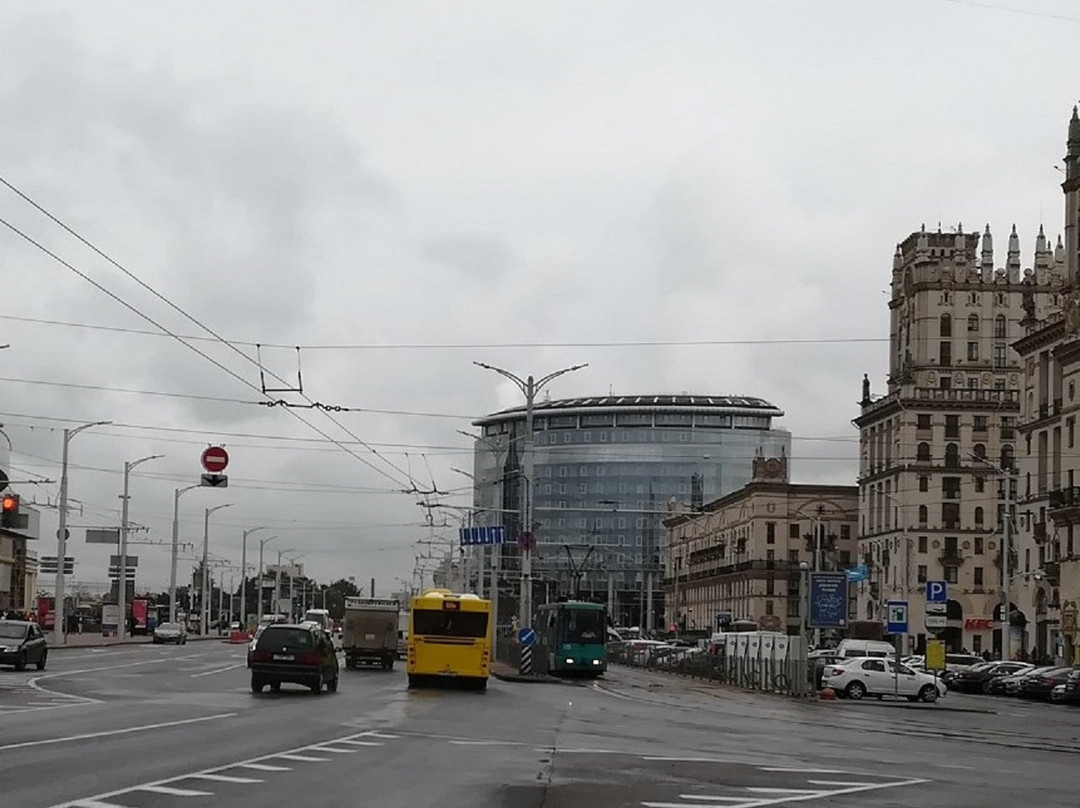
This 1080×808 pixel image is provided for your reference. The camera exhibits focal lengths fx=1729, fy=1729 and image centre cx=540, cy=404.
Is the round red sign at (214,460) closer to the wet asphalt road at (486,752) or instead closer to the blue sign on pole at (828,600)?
the wet asphalt road at (486,752)

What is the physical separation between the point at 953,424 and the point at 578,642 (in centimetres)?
5787

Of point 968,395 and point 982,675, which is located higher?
point 968,395

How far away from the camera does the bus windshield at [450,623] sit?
48812mm

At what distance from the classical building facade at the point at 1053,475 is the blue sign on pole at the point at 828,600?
102ft

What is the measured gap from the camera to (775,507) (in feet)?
459

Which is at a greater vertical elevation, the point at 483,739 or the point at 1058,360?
the point at 1058,360

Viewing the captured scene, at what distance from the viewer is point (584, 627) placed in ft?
233

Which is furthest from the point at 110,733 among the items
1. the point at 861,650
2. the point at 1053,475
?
the point at 1053,475

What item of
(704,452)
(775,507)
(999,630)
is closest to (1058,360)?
(999,630)

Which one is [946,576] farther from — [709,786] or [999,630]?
[709,786]

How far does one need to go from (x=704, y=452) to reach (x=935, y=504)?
243 ft

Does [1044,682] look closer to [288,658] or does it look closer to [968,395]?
[288,658]

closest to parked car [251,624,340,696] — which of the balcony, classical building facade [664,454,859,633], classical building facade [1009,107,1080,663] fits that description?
classical building facade [1009,107,1080,663]

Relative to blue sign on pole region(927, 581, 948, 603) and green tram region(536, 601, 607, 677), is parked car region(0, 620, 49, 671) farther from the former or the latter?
blue sign on pole region(927, 581, 948, 603)
